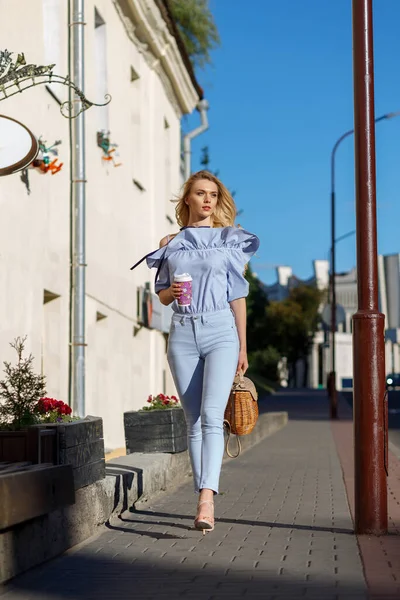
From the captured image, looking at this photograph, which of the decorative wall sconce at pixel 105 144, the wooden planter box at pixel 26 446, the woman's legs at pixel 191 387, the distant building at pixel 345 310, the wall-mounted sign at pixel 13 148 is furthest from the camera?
the distant building at pixel 345 310

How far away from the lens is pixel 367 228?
684 centimetres

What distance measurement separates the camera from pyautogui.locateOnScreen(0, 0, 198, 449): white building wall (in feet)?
37.0

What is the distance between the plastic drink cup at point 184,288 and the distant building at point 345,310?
82.5 m

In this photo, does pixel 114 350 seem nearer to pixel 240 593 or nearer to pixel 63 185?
pixel 63 185

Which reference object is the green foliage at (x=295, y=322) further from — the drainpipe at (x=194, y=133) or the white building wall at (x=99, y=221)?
the white building wall at (x=99, y=221)

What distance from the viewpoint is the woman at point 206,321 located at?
6.38m

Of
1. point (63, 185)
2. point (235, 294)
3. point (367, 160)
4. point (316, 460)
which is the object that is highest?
point (63, 185)

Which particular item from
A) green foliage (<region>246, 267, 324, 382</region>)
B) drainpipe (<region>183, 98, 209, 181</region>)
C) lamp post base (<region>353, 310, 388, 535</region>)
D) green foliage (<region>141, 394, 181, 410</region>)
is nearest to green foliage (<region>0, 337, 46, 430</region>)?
lamp post base (<region>353, 310, 388, 535</region>)

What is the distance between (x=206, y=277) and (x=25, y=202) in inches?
208

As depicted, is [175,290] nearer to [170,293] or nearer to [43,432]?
[170,293]

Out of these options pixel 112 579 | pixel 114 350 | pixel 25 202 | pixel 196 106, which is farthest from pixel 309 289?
pixel 112 579

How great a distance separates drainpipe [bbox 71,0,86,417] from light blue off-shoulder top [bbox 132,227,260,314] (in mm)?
6562

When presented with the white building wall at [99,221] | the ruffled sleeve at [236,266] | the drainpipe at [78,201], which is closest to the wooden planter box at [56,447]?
the ruffled sleeve at [236,266]

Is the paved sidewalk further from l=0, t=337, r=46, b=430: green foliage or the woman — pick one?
l=0, t=337, r=46, b=430: green foliage
